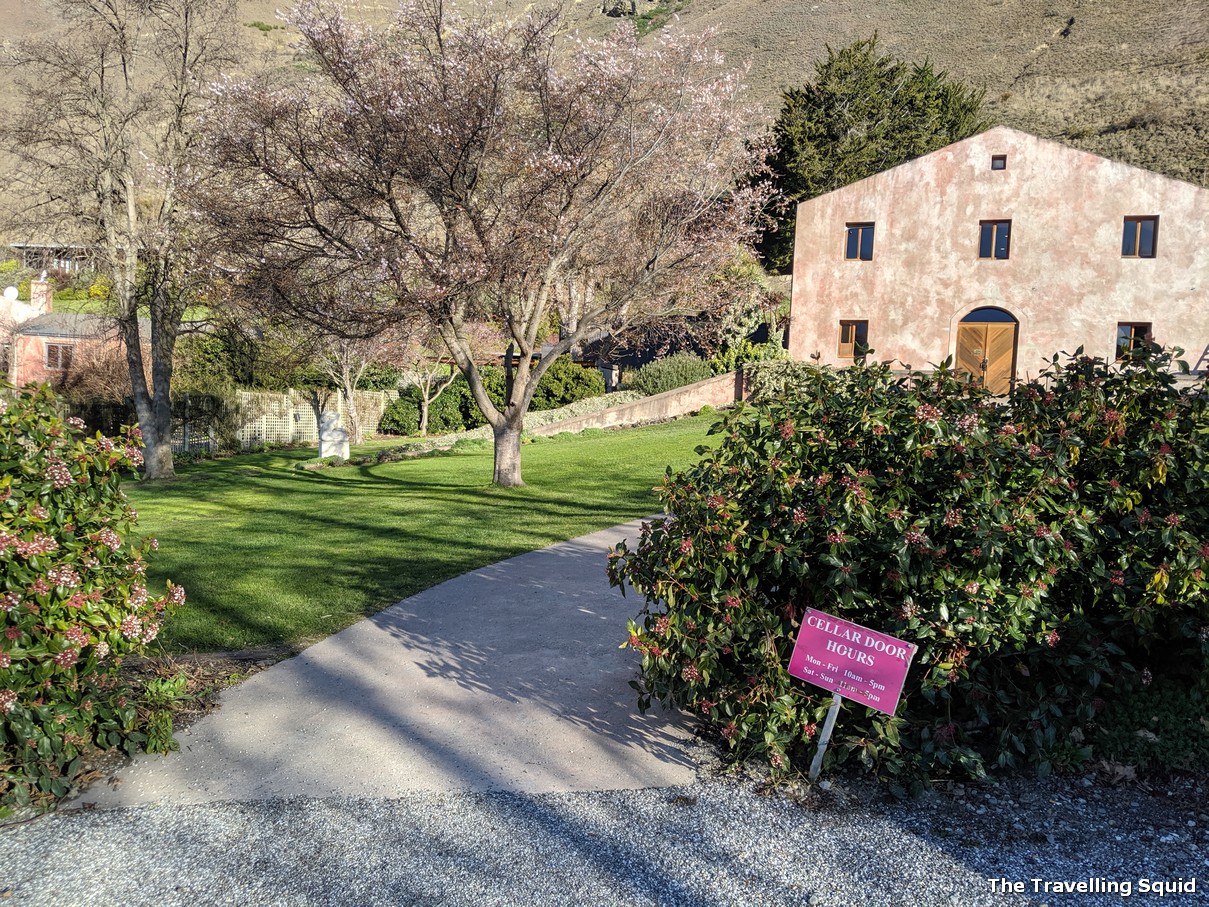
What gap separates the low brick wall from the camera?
26688mm

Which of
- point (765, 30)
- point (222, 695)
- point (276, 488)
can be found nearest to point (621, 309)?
point (276, 488)

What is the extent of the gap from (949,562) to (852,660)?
25.7 inches

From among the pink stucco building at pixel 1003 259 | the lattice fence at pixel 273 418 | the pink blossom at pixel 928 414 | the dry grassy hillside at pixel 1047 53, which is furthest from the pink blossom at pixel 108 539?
the dry grassy hillside at pixel 1047 53

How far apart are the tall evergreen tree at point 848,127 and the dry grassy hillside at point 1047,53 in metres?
5.14

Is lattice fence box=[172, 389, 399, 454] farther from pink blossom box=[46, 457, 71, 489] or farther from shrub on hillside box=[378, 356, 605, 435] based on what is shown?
pink blossom box=[46, 457, 71, 489]

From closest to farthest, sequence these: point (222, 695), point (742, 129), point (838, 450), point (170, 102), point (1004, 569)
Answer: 1. point (1004, 569)
2. point (838, 450)
3. point (222, 695)
4. point (742, 129)
5. point (170, 102)

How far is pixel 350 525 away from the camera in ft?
38.8

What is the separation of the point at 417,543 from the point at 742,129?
35.7 ft

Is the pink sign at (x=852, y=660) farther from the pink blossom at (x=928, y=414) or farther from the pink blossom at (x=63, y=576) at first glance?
the pink blossom at (x=63, y=576)

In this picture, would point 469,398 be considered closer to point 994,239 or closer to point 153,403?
point 153,403

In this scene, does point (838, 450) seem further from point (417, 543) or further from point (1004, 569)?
point (417, 543)

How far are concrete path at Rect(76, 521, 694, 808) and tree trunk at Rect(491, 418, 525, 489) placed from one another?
25.5ft

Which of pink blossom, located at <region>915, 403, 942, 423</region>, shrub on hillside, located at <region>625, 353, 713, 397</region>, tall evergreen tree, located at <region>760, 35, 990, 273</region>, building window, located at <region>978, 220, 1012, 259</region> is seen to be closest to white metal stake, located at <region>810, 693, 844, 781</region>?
pink blossom, located at <region>915, 403, 942, 423</region>

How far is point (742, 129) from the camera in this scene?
55.3ft
